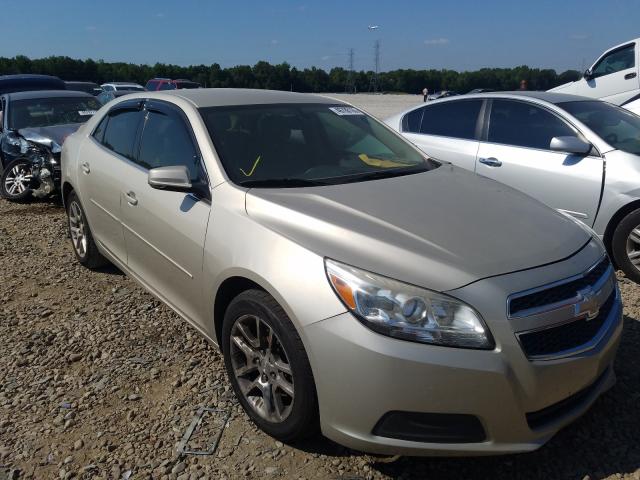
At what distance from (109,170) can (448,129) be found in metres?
3.62

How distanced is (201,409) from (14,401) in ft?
3.48

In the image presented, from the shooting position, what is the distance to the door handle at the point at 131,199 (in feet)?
11.8

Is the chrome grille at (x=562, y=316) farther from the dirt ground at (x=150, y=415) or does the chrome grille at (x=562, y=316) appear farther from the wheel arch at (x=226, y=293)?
the wheel arch at (x=226, y=293)

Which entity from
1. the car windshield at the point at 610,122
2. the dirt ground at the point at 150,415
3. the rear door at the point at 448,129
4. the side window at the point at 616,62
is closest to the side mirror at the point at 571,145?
the car windshield at the point at 610,122

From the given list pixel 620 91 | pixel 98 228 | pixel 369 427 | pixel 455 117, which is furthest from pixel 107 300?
pixel 620 91

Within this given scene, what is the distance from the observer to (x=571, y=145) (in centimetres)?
482

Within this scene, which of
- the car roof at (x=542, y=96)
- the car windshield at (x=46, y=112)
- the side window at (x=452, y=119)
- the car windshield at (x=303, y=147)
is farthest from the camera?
the car windshield at (x=46, y=112)

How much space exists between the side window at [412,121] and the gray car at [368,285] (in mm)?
2975

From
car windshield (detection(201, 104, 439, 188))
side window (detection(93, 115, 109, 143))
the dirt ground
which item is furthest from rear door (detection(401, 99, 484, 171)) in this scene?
side window (detection(93, 115, 109, 143))

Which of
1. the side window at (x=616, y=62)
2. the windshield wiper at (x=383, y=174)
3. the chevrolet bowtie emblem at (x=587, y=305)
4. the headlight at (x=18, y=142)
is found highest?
the side window at (x=616, y=62)

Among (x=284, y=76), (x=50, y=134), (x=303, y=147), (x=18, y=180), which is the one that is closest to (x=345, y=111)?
(x=303, y=147)

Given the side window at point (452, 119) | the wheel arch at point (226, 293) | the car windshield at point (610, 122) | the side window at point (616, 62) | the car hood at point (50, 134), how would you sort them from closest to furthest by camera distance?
the wheel arch at point (226, 293) < the car windshield at point (610, 122) < the side window at point (452, 119) < the car hood at point (50, 134) < the side window at point (616, 62)

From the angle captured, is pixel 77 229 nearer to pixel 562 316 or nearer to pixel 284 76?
pixel 562 316

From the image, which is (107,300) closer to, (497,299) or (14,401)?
(14,401)
